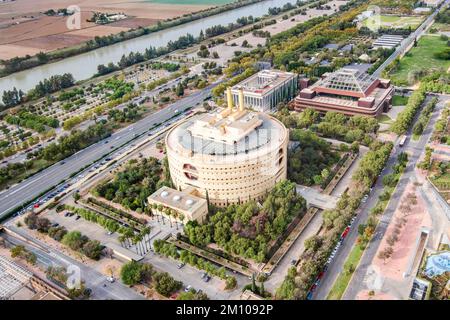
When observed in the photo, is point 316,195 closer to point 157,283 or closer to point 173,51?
point 157,283

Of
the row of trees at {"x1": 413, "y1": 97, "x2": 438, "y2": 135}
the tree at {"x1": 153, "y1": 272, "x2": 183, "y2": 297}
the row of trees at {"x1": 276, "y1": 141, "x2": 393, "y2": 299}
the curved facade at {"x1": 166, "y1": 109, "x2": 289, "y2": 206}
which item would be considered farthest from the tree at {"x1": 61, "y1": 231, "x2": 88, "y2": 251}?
the row of trees at {"x1": 413, "y1": 97, "x2": 438, "y2": 135}

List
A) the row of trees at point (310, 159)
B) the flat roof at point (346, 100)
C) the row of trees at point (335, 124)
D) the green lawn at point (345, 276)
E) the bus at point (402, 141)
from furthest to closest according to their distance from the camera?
1. the flat roof at point (346, 100)
2. the row of trees at point (335, 124)
3. the bus at point (402, 141)
4. the row of trees at point (310, 159)
5. the green lawn at point (345, 276)

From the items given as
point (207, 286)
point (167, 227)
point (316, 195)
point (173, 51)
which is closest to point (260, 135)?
point (316, 195)

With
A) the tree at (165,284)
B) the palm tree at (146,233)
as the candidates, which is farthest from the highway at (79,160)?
the tree at (165,284)

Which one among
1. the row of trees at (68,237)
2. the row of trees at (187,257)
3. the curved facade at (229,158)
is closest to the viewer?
the row of trees at (187,257)

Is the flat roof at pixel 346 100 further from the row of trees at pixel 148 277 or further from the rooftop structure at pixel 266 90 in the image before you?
the row of trees at pixel 148 277

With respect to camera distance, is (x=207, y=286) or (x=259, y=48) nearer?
A: (x=207, y=286)
